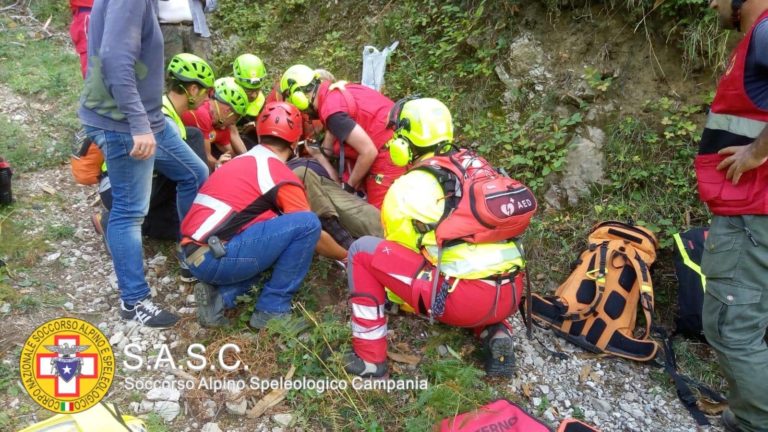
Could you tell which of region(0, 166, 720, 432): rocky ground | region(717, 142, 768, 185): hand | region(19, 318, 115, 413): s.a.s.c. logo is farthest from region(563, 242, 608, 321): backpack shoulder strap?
region(19, 318, 115, 413): s.a.s.c. logo

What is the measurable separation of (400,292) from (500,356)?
864 mm

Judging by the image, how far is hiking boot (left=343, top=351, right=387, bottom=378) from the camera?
359 cm

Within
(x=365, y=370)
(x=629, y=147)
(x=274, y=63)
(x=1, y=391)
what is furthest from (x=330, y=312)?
(x=274, y=63)

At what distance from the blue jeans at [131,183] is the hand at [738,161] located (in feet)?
11.3

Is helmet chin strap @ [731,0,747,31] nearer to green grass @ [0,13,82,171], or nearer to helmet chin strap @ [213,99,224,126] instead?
helmet chin strap @ [213,99,224,126]

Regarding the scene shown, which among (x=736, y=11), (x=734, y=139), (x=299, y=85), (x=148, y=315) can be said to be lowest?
(x=148, y=315)

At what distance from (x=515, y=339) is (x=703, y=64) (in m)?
3.09

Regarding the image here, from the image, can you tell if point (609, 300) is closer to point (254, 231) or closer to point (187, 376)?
point (254, 231)

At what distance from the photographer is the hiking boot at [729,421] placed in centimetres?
345

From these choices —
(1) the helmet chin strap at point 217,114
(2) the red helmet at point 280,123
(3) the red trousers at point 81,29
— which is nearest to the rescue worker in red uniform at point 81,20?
(3) the red trousers at point 81,29

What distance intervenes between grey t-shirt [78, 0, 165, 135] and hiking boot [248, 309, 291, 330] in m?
1.48

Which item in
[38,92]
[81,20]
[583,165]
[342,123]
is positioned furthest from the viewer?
[38,92]

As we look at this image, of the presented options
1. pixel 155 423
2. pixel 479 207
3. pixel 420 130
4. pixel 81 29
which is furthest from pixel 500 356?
pixel 81 29

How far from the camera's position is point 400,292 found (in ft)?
11.4
